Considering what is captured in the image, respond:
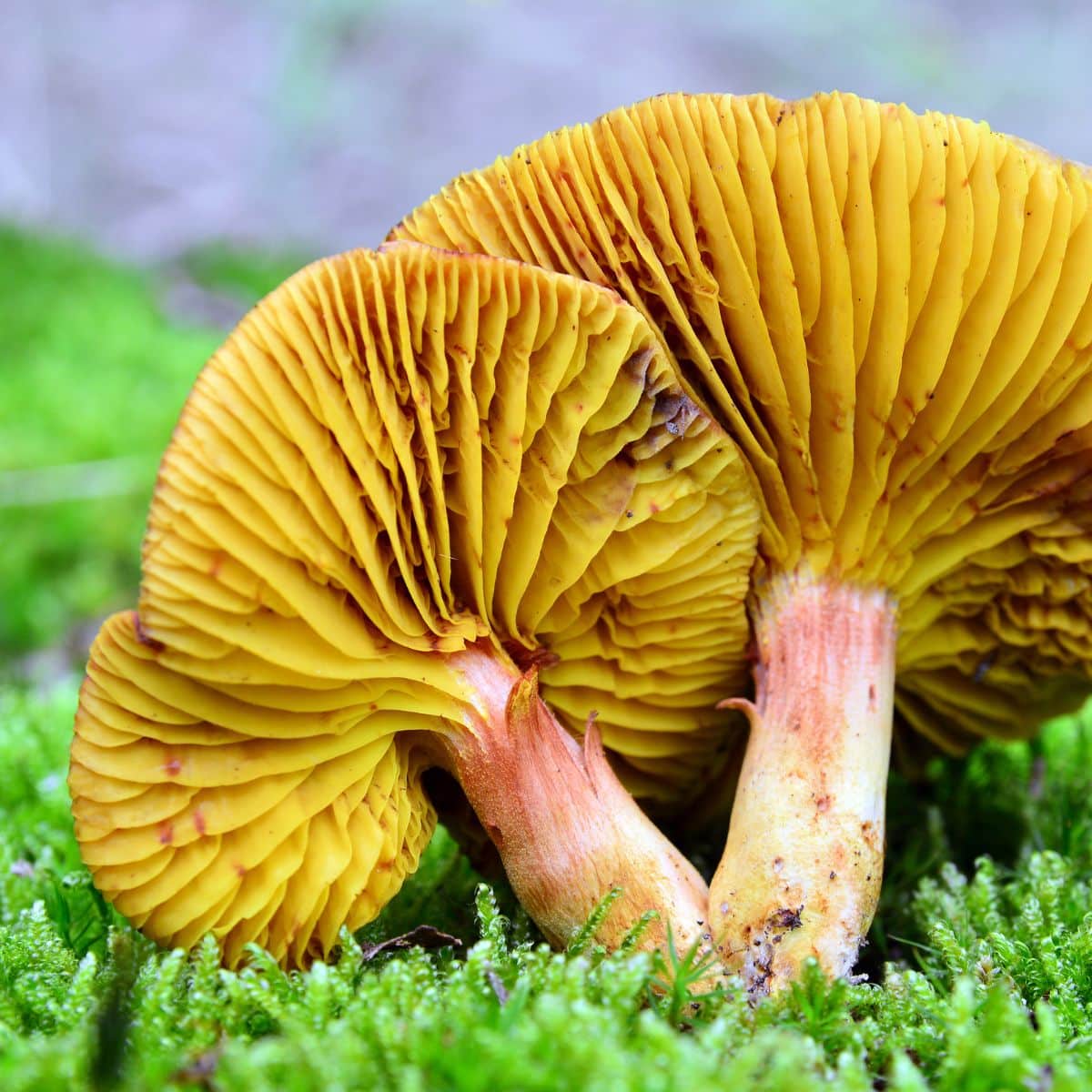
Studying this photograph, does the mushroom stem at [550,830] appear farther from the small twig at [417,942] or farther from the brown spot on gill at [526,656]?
the small twig at [417,942]

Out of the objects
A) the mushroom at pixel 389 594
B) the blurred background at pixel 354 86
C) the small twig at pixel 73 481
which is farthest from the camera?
the blurred background at pixel 354 86

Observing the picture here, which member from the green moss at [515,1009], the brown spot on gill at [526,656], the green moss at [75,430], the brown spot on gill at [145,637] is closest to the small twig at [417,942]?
the green moss at [515,1009]

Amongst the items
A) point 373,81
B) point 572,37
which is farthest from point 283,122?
point 572,37

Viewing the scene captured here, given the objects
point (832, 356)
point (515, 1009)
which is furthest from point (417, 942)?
point (832, 356)

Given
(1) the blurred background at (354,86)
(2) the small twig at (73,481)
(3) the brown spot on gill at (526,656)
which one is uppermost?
(1) the blurred background at (354,86)

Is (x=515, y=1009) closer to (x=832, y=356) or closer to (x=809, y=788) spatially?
(x=809, y=788)

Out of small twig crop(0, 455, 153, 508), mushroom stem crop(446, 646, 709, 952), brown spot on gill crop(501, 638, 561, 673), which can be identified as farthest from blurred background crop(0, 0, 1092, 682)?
mushroom stem crop(446, 646, 709, 952)

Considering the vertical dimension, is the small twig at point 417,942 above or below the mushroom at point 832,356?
below
